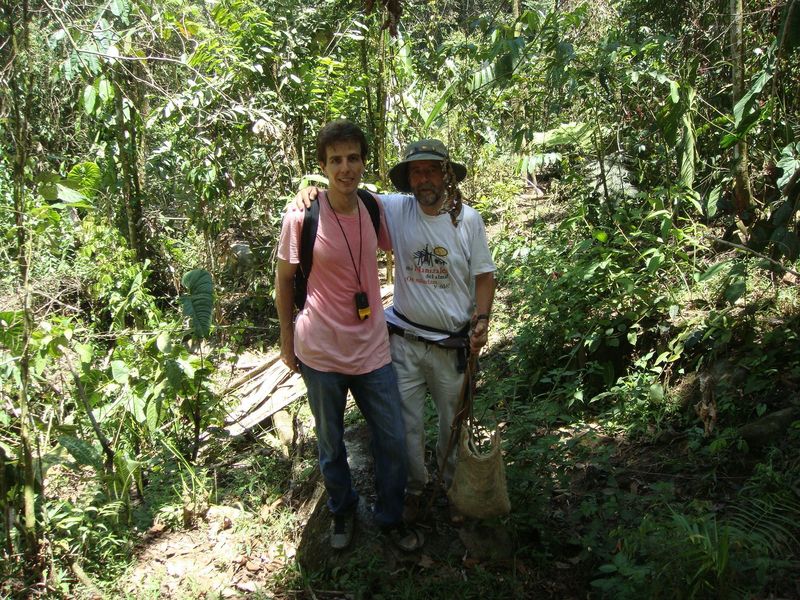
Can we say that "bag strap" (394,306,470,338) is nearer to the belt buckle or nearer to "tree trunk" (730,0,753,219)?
the belt buckle

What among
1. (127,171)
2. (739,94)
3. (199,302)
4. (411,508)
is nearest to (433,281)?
(411,508)

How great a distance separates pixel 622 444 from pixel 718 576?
6.10ft

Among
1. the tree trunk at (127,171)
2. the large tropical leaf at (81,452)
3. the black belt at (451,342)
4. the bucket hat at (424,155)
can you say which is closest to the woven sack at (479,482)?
the black belt at (451,342)

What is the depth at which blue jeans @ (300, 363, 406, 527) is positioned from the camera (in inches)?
121

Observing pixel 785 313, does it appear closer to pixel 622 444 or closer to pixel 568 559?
pixel 622 444

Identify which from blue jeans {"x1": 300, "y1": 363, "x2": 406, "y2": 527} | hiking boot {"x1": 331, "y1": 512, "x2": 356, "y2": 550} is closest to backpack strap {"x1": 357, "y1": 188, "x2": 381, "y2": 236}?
blue jeans {"x1": 300, "y1": 363, "x2": 406, "y2": 527}

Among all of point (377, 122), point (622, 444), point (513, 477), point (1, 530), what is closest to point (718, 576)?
point (513, 477)

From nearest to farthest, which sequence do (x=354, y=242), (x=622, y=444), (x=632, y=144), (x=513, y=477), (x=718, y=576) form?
(x=718, y=576), (x=354, y=242), (x=513, y=477), (x=622, y=444), (x=632, y=144)

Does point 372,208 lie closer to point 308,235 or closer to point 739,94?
point 308,235

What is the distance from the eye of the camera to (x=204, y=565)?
3715 mm

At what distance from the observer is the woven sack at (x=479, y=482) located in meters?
2.98

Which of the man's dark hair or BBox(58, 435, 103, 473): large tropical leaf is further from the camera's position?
BBox(58, 435, 103, 473): large tropical leaf

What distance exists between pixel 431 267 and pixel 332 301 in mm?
520

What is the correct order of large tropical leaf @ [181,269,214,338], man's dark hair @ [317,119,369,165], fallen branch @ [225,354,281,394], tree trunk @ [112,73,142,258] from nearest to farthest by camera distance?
man's dark hair @ [317,119,369,165], large tropical leaf @ [181,269,214,338], fallen branch @ [225,354,281,394], tree trunk @ [112,73,142,258]
